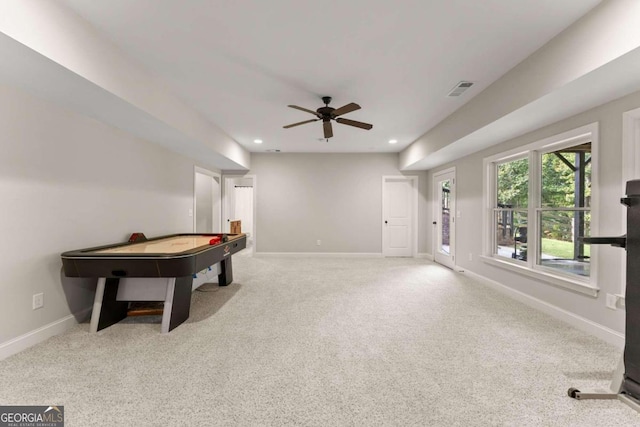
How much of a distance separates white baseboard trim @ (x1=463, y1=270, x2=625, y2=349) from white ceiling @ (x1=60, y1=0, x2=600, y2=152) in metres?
2.52

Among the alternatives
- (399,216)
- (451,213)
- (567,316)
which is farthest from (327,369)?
(399,216)

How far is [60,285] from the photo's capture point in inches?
102

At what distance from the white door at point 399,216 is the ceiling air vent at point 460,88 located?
3622 millimetres

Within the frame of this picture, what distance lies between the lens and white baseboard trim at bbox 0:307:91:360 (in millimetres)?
2141

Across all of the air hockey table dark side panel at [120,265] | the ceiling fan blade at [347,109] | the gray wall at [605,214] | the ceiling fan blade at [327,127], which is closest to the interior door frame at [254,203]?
the ceiling fan blade at [327,127]

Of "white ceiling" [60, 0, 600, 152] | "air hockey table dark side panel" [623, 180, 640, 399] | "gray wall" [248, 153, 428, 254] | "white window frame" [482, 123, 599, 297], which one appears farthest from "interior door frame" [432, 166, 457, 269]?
"air hockey table dark side panel" [623, 180, 640, 399]

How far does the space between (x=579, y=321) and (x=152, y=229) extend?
5198 millimetres

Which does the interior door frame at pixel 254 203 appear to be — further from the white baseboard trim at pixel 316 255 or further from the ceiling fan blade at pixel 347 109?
the ceiling fan blade at pixel 347 109

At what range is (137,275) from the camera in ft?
7.99

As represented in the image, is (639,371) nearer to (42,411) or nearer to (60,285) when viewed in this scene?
(42,411)

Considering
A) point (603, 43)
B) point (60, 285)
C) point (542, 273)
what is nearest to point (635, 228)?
point (603, 43)

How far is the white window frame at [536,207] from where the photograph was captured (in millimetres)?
2609

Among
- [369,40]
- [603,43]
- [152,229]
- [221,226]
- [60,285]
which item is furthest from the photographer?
[221,226]

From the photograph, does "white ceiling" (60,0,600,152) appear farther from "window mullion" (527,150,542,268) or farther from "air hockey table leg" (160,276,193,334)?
"air hockey table leg" (160,276,193,334)
